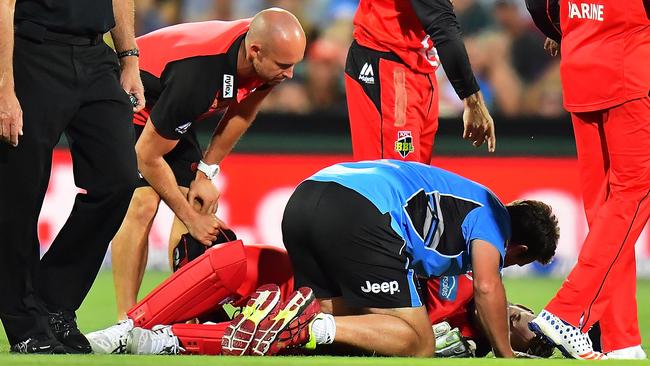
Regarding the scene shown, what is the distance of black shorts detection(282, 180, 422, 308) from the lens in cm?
575

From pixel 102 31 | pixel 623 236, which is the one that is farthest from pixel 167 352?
pixel 623 236

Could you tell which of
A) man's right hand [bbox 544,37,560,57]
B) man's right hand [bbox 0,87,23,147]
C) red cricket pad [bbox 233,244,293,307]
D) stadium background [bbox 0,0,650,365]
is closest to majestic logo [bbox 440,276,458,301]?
red cricket pad [bbox 233,244,293,307]

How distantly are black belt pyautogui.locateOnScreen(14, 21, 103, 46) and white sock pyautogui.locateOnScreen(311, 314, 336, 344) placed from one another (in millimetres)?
1589

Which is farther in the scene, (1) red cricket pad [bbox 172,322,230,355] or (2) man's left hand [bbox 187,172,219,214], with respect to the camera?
(2) man's left hand [bbox 187,172,219,214]

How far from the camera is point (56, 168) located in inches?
432

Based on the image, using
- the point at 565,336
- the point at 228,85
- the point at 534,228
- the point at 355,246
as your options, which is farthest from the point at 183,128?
the point at 565,336

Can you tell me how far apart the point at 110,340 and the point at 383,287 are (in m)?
1.26

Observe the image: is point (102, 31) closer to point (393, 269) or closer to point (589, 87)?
point (393, 269)

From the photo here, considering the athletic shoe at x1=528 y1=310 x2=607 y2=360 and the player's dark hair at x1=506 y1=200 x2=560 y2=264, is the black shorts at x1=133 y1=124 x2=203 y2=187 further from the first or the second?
the athletic shoe at x1=528 y1=310 x2=607 y2=360

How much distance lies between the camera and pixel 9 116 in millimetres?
5105

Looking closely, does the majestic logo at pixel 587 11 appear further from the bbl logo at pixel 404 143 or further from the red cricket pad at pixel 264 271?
the red cricket pad at pixel 264 271

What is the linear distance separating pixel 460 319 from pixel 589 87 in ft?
4.55

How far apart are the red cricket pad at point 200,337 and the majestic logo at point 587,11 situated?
2.18 metres

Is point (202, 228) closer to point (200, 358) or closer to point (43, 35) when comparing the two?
point (200, 358)
